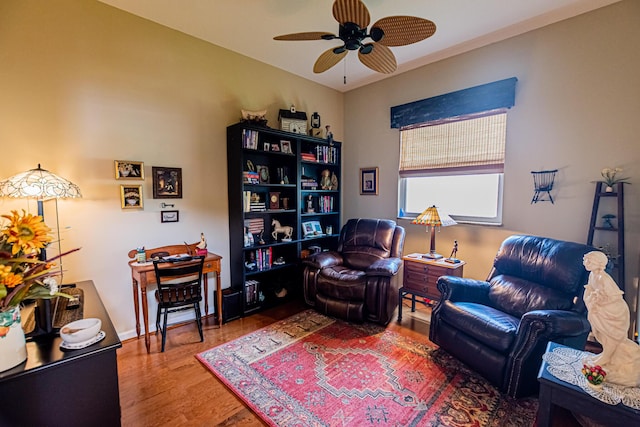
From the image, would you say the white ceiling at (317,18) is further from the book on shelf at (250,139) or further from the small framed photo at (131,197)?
the small framed photo at (131,197)

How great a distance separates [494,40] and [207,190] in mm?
3480

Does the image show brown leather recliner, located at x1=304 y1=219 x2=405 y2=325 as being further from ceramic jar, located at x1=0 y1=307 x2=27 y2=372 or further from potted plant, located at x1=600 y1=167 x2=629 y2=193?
ceramic jar, located at x1=0 y1=307 x2=27 y2=372

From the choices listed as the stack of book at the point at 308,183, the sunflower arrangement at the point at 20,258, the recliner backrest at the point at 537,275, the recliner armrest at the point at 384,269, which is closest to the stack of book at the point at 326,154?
the stack of book at the point at 308,183

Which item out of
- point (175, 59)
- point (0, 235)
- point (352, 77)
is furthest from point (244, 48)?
point (0, 235)

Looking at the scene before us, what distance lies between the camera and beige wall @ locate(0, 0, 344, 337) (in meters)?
2.21

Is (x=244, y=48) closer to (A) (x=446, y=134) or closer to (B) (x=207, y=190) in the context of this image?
(B) (x=207, y=190)

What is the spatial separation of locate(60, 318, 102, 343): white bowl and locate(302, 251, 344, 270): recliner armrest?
217 centimetres

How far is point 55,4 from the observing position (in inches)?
89.8

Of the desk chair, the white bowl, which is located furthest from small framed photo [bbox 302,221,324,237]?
the white bowl

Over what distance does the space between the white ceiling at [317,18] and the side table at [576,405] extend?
113 inches

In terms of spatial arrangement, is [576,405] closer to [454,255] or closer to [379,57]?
[454,255]

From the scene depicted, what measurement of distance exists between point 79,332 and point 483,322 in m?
2.44

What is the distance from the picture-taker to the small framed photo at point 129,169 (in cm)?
261

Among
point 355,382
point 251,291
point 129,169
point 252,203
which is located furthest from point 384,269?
point 129,169
